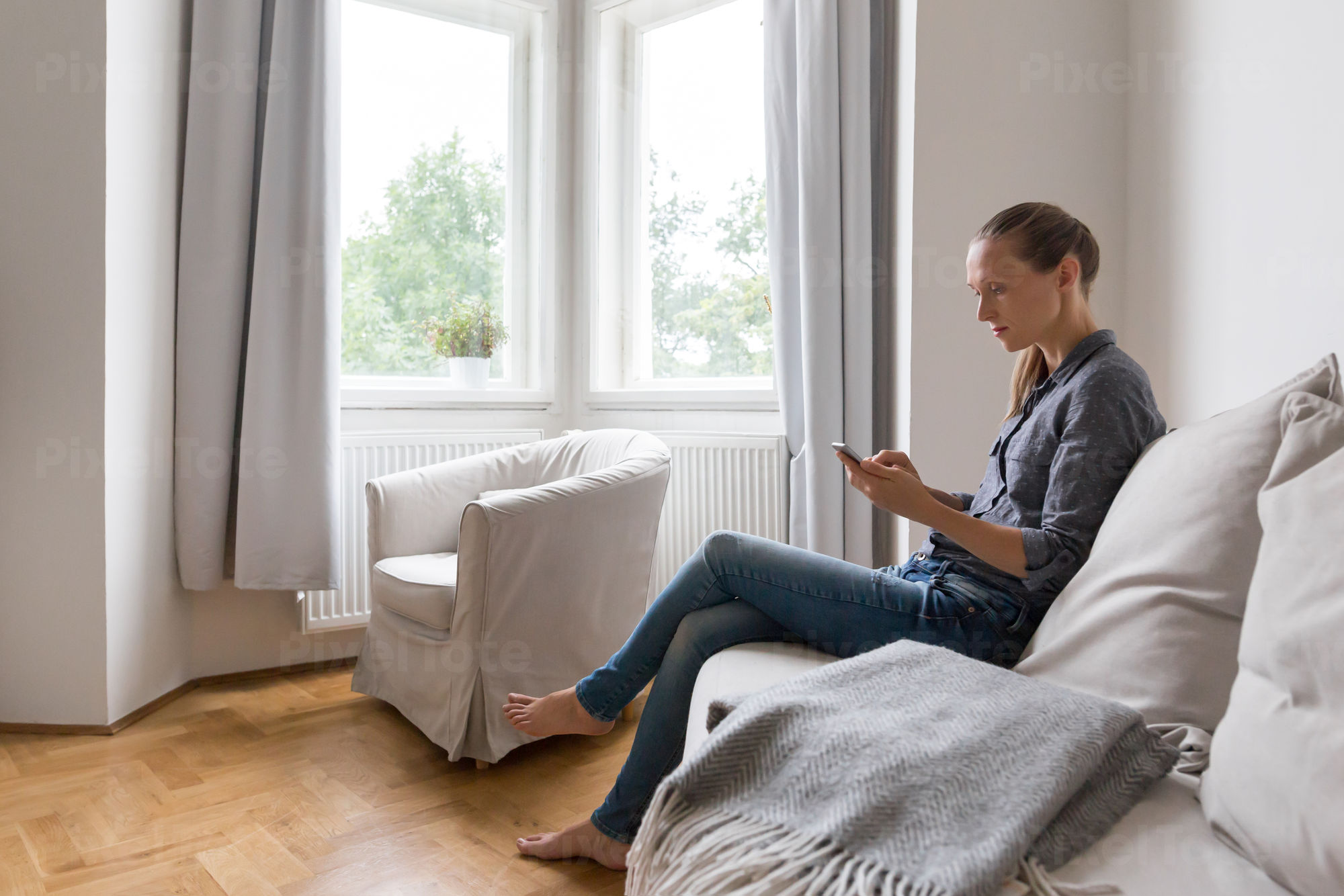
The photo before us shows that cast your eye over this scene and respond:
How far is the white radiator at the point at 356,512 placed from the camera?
266 centimetres

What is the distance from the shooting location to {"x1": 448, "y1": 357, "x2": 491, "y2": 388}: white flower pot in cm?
308

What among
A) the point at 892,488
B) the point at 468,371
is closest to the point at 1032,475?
the point at 892,488

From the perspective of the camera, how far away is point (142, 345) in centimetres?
228

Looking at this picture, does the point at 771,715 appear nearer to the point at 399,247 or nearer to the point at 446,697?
the point at 446,697

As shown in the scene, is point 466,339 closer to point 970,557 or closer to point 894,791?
point 970,557

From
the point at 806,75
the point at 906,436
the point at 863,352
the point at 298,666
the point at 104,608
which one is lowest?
the point at 298,666

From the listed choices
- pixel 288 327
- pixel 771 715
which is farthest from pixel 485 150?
pixel 771 715

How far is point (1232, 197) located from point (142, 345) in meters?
2.55

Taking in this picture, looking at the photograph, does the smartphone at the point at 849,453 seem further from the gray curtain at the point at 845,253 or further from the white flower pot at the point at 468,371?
the white flower pot at the point at 468,371

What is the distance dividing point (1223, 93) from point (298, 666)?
281 cm

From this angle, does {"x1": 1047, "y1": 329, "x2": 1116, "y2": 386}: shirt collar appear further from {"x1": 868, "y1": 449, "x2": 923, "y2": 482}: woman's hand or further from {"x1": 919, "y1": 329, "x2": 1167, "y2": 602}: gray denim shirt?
{"x1": 868, "y1": 449, "x2": 923, "y2": 482}: woman's hand

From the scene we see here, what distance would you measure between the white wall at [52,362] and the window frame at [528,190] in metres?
1.17

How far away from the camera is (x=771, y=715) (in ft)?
2.83

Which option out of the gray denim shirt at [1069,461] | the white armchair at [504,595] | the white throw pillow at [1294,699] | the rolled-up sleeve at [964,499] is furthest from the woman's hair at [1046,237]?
the white armchair at [504,595]
